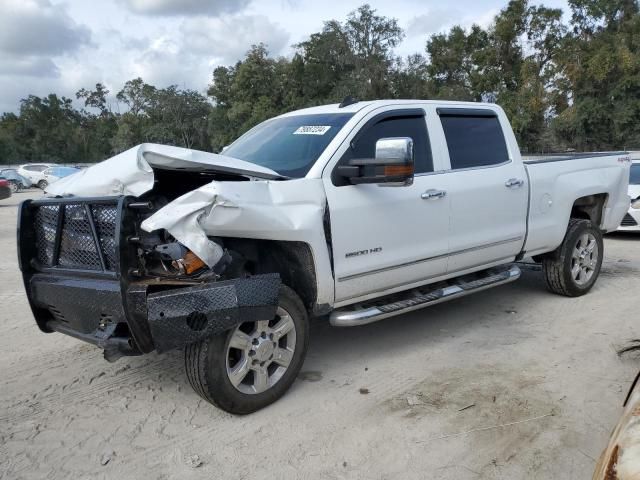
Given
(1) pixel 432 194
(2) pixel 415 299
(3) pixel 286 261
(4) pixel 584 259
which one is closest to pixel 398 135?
(1) pixel 432 194

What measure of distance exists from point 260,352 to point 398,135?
80.3 inches

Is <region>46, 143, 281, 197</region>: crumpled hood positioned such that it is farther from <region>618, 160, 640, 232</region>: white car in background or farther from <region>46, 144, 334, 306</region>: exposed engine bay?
<region>618, 160, 640, 232</region>: white car in background

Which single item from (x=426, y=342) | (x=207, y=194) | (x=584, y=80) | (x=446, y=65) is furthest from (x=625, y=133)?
(x=207, y=194)

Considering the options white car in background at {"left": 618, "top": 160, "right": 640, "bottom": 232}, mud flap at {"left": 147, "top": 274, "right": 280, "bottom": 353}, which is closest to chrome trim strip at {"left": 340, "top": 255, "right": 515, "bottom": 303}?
mud flap at {"left": 147, "top": 274, "right": 280, "bottom": 353}

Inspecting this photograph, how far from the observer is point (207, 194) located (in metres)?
3.10

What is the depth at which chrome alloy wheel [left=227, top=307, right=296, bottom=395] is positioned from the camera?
11.1 ft

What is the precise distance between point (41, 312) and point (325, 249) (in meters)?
1.98

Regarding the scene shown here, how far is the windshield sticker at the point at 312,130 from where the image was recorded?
4238mm

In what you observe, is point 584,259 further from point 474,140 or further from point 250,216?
point 250,216

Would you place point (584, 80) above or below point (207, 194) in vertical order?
above

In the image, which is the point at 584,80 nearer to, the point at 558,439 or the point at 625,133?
the point at 625,133

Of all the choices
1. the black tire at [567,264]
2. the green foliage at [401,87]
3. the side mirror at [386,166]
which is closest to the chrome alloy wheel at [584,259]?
the black tire at [567,264]

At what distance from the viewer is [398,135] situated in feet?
14.4

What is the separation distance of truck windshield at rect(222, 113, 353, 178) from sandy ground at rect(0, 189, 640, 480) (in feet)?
5.01
